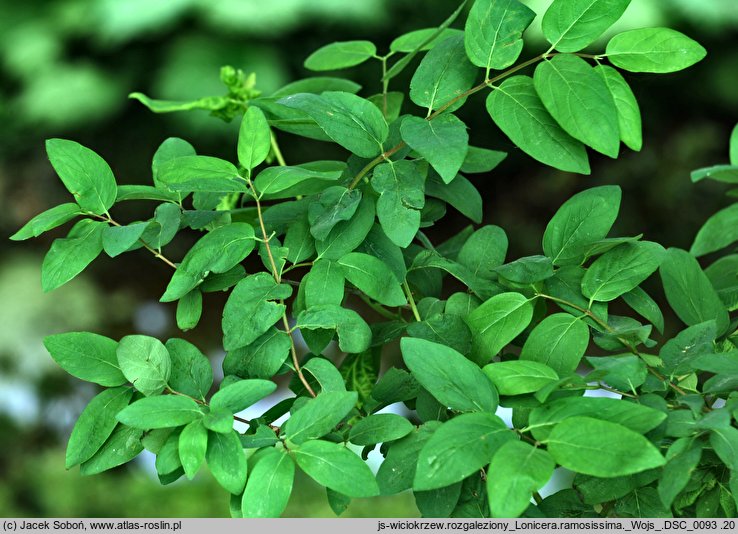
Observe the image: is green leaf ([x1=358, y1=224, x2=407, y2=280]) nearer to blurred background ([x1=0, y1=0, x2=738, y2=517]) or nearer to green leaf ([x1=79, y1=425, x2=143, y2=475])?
green leaf ([x1=79, y1=425, x2=143, y2=475])

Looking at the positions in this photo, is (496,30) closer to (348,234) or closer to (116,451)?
(348,234)

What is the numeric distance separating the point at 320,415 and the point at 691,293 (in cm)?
19

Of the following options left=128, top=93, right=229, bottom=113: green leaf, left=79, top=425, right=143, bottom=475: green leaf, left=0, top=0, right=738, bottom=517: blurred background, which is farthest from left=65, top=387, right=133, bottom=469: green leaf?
left=0, top=0, right=738, bottom=517: blurred background

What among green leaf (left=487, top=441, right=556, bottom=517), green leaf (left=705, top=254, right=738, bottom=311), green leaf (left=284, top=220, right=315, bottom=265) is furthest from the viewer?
green leaf (left=705, top=254, right=738, bottom=311)

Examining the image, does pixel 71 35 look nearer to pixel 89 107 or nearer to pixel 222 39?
pixel 89 107

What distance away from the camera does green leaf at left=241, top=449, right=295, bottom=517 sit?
280mm

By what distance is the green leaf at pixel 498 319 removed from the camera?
0.33 meters

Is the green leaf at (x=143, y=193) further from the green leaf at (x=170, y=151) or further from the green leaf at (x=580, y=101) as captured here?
the green leaf at (x=580, y=101)

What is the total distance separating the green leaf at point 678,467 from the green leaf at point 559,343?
53mm

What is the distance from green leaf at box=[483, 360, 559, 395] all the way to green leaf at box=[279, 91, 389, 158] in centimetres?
10

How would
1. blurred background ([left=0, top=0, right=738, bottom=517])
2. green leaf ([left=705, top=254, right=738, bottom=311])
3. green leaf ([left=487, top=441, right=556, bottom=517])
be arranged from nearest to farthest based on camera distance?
green leaf ([left=487, top=441, right=556, bottom=517]) → green leaf ([left=705, top=254, right=738, bottom=311]) → blurred background ([left=0, top=0, right=738, bottom=517])

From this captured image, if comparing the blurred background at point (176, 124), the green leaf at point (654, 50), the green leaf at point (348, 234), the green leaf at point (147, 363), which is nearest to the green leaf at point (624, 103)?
the green leaf at point (654, 50)

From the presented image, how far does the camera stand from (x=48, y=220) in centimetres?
34

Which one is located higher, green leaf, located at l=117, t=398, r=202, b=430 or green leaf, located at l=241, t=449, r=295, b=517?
green leaf, located at l=117, t=398, r=202, b=430
